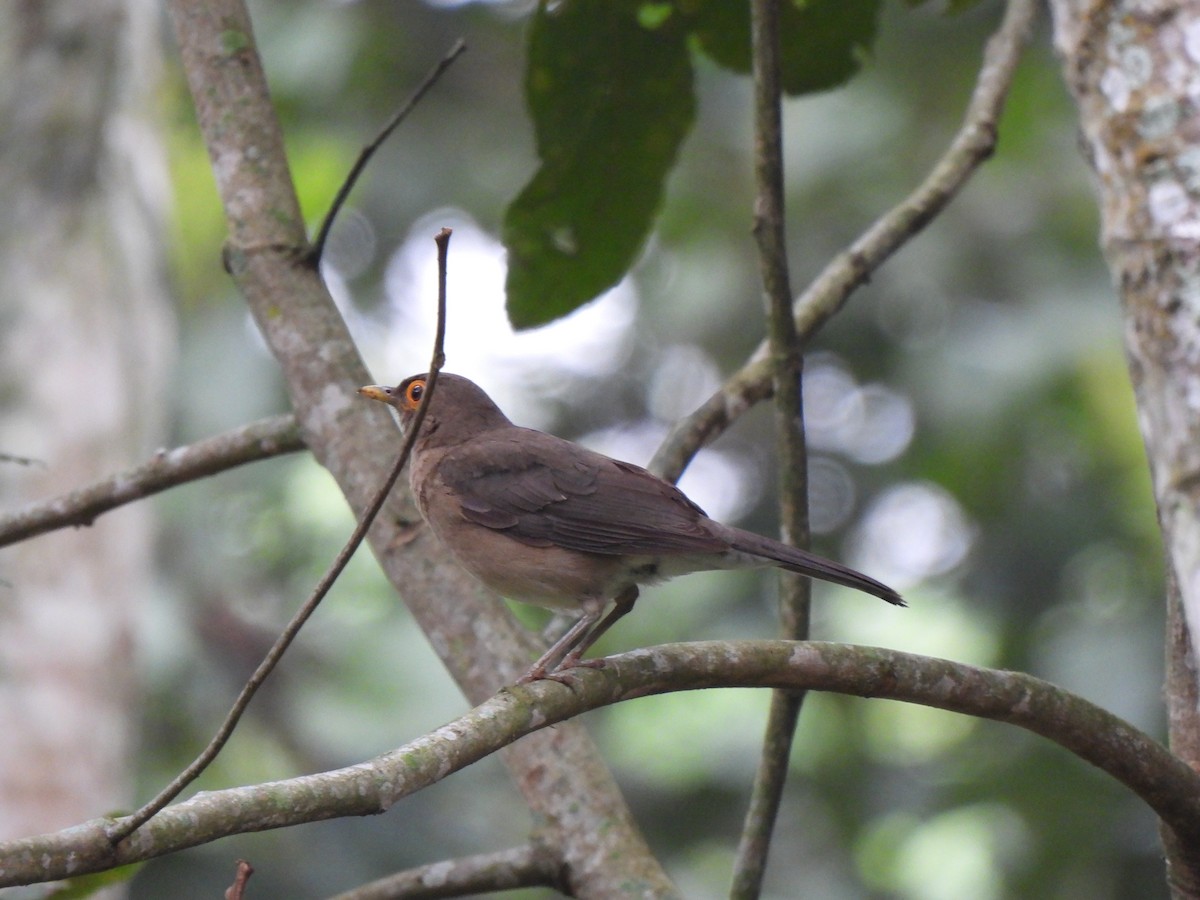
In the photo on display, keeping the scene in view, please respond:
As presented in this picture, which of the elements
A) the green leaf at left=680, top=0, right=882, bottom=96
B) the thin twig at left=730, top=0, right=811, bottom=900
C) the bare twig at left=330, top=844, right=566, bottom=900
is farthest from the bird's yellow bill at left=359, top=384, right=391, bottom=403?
the green leaf at left=680, top=0, right=882, bottom=96

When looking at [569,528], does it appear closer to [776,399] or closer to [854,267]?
[776,399]

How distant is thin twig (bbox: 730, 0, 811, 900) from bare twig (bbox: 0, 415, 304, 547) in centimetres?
152

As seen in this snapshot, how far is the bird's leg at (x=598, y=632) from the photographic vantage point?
334 cm

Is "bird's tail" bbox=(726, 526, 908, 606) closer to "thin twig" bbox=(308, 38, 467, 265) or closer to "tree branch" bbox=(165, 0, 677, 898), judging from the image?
"tree branch" bbox=(165, 0, 677, 898)

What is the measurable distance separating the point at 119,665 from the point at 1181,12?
5.86 metres

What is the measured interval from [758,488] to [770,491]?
0.20m

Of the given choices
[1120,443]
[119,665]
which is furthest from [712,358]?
[119,665]

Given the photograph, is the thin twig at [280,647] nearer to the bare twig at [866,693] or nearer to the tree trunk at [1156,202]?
the bare twig at [866,693]

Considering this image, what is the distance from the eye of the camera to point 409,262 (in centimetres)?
1204

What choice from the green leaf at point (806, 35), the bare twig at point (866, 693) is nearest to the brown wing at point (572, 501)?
the bare twig at point (866, 693)

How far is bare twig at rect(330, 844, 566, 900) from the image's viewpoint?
3660 millimetres

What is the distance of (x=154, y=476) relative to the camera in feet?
13.2

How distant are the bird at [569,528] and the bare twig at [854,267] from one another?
19 cm

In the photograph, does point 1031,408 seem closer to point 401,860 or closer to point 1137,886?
point 1137,886
